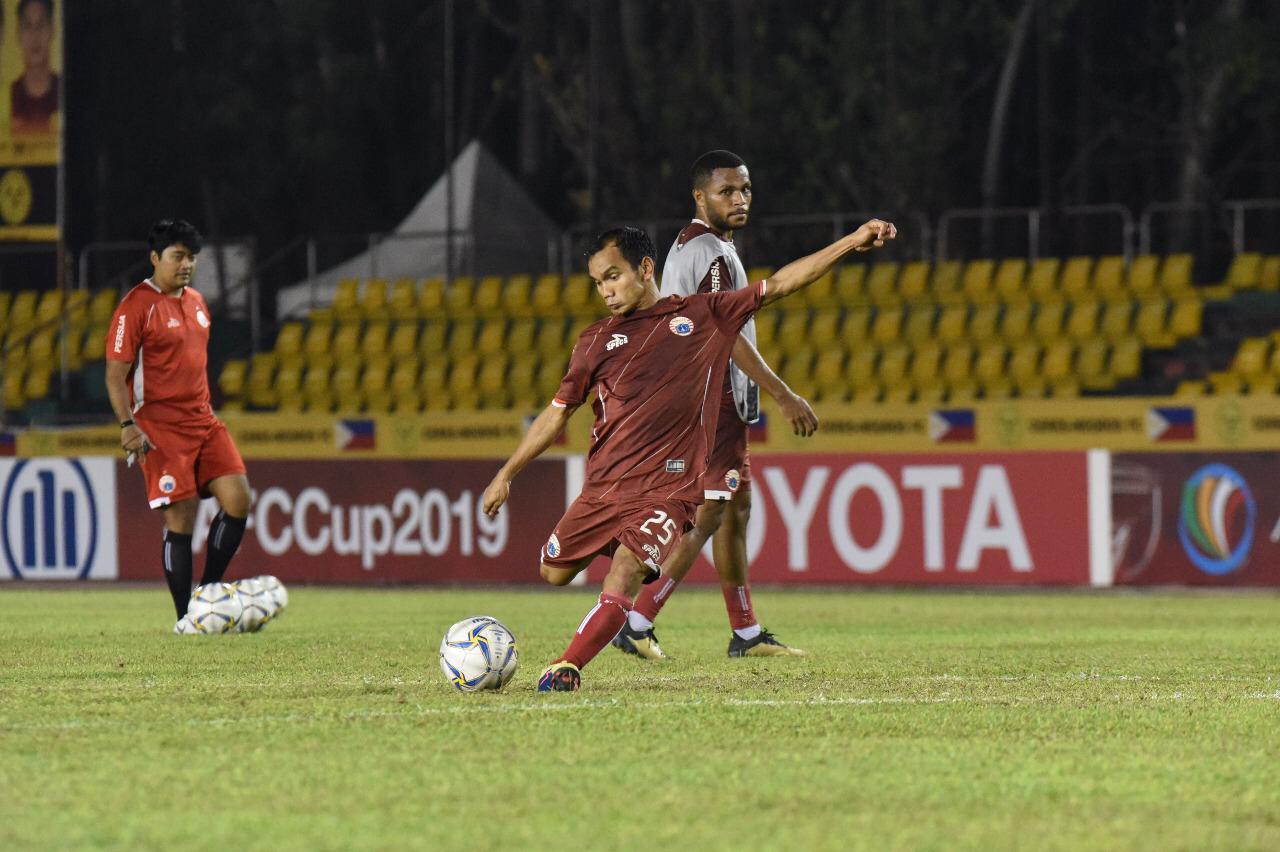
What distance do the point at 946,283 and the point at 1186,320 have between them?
2.66 m

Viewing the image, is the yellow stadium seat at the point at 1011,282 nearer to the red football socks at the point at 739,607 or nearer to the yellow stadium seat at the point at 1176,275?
the yellow stadium seat at the point at 1176,275

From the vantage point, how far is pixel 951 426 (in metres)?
17.2

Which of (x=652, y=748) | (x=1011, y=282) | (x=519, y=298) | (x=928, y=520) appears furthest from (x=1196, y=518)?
(x=652, y=748)

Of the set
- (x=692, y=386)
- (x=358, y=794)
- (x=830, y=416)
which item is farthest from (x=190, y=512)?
(x=830, y=416)

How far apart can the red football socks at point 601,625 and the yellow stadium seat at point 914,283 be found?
15362mm

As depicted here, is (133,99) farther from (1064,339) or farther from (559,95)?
(1064,339)

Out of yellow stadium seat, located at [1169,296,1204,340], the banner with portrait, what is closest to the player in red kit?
the banner with portrait

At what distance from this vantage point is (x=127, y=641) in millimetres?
10242

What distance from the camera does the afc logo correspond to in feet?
58.3

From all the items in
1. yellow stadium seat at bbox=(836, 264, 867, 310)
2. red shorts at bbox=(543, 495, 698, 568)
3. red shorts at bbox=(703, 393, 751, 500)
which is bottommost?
red shorts at bbox=(543, 495, 698, 568)

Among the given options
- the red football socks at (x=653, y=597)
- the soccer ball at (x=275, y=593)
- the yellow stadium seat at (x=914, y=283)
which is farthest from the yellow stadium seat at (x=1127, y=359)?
the red football socks at (x=653, y=597)

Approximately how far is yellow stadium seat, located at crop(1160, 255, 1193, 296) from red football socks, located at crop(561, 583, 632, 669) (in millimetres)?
15125

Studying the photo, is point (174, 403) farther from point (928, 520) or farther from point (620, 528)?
point (928, 520)

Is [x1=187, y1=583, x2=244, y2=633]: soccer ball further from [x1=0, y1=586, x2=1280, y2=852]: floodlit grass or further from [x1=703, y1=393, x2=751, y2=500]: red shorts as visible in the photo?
[x1=703, y1=393, x2=751, y2=500]: red shorts
